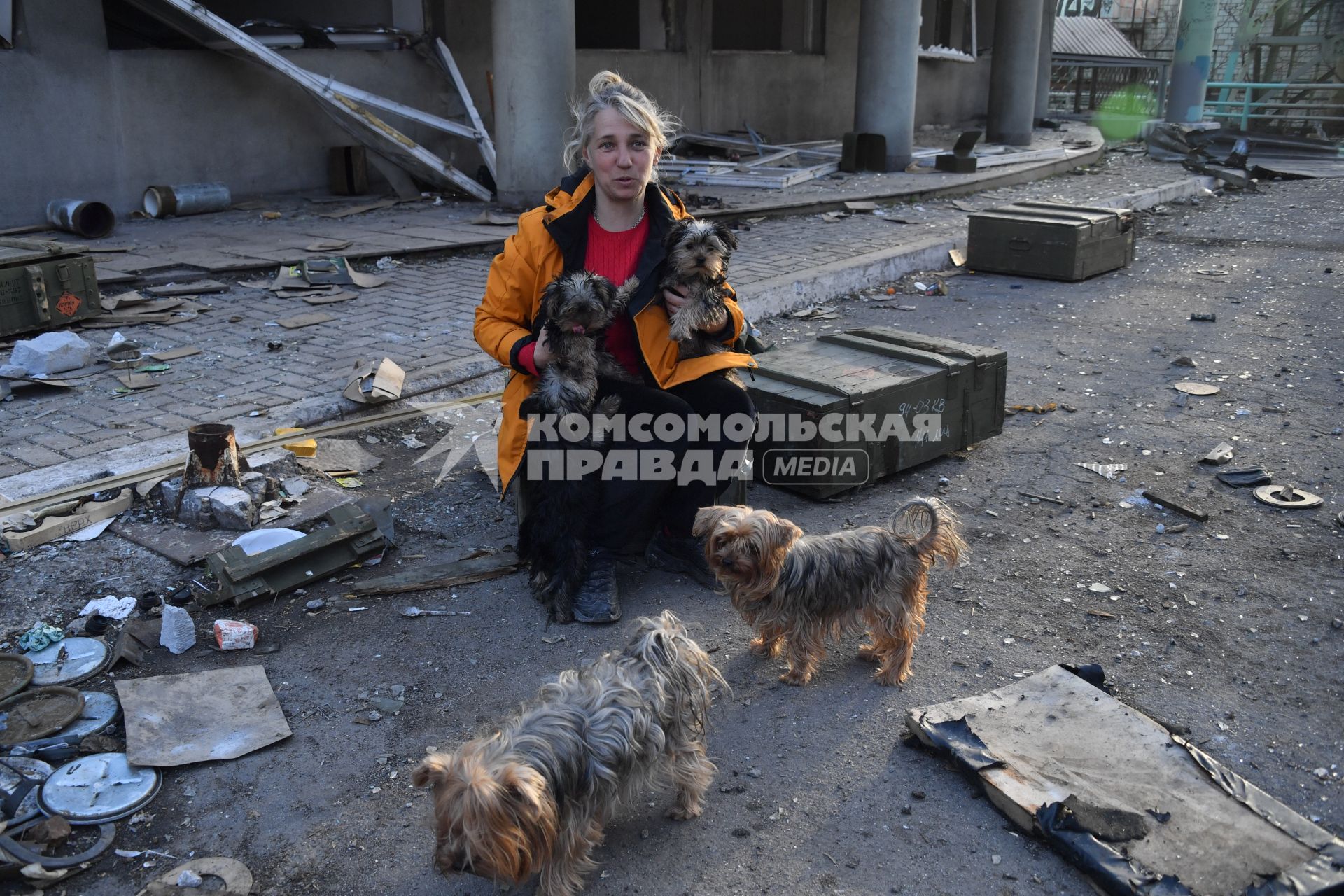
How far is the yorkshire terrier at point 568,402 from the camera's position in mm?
4000

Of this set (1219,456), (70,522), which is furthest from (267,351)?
(1219,456)

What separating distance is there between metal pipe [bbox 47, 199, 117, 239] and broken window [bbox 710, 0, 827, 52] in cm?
1171

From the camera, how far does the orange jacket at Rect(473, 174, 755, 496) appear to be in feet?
14.3

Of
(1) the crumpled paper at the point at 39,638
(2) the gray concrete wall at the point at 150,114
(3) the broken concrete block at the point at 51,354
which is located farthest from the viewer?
(2) the gray concrete wall at the point at 150,114

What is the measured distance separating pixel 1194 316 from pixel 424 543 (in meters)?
6.81

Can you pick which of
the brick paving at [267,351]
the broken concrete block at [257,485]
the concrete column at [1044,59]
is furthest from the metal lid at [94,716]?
the concrete column at [1044,59]

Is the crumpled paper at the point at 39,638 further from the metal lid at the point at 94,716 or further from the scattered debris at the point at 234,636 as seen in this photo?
the scattered debris at the point at 234,636

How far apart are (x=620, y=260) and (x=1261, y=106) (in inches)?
993

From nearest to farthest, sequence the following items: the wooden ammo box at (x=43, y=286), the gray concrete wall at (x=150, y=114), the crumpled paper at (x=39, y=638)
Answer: the crumpled paper at (x=39, y=638), the wooden ammo box at (x=43, y=286), the gray concrete wall at (x=150, y=114)

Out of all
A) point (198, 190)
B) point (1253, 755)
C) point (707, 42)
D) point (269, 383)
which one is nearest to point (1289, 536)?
point (1253, 755)

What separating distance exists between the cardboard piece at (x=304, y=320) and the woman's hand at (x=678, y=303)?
163 inches

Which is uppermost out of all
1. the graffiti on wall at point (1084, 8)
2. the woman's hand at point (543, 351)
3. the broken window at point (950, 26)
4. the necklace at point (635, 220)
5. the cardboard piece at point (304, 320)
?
the graffiti on wall at point (1084, 8)

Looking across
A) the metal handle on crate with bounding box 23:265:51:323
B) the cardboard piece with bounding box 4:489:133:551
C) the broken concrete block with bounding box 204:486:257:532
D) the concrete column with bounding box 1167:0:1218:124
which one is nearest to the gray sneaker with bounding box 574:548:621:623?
the broken concrete block with bounding box 204:486:257:532

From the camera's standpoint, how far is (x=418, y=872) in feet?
9.41
